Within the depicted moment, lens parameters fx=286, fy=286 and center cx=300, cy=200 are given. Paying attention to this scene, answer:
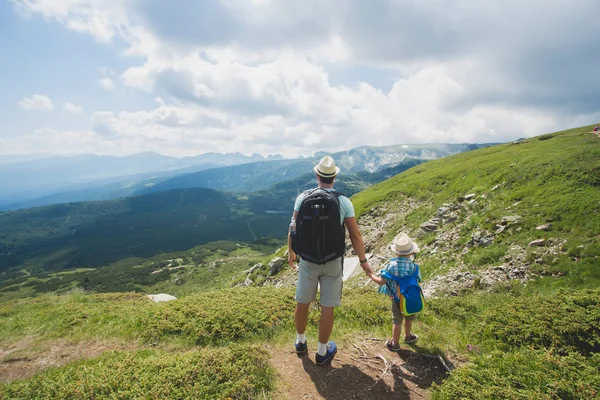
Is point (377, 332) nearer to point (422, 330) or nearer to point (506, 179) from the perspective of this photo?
point (422, 330)

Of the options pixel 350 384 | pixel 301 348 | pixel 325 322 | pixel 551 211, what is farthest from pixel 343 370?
pixel 551 211

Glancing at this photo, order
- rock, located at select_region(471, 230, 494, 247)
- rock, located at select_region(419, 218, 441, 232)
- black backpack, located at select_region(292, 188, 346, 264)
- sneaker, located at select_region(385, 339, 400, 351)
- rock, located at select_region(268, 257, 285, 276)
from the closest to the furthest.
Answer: black backpack, located at select_region(292, 188, 346, 264), sneaker, located at select_region(385, 339, 400, 351), rock, located at select_region(471, 230, 494, 247), rock, located at select_region(419, 218, 441, 232), rock, located at select_region(268, 257, 285, 276)

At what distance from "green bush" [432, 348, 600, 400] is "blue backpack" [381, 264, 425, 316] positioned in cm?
159

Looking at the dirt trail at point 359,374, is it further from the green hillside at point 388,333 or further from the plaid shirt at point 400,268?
the plaid shirt at point 400,268

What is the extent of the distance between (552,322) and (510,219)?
41.7 ft

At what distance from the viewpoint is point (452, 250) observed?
62.7 feet

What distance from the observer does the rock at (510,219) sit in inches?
680

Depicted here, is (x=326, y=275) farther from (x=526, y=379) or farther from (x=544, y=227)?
(x=544, y=227)

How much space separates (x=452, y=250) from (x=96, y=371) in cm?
1945

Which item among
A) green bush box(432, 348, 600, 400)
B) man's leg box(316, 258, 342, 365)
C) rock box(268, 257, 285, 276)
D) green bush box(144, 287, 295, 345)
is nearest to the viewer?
green bush box(432, 348, 600, 400)

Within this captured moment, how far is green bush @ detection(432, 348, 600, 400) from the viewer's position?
15.4 ft

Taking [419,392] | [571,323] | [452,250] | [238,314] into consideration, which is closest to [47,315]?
[238,314]

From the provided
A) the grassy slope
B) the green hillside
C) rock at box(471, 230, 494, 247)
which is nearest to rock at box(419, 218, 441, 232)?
the grassy slope

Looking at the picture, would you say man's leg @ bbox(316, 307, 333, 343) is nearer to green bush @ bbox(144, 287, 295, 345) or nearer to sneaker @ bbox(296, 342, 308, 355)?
sneaker @ bbox(296, 342, 308, 355)
